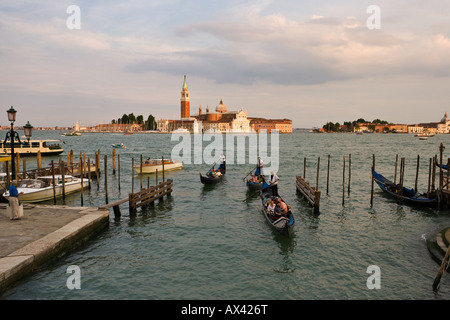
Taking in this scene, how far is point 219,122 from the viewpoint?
16412 centimetres

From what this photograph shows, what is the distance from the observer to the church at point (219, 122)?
533 feet

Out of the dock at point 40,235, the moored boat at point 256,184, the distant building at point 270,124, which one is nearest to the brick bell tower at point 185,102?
the distant building at point 270,124

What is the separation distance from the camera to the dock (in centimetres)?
787

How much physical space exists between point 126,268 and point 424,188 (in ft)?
69.0

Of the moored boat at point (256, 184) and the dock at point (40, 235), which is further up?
the dock at point (40, 235)

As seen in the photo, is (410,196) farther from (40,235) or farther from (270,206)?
(40,235)

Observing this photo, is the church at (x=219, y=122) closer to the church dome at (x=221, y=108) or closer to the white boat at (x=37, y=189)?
the church dome at (x=221, y=108)

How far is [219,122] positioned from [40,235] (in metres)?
156

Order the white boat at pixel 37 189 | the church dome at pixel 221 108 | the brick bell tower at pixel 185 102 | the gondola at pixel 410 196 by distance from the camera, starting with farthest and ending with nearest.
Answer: the church dome at pixel 221 108, the brick bell tower at pixel 185 102, the white boat at pixel 37 189, the gondola at pixel 410 196

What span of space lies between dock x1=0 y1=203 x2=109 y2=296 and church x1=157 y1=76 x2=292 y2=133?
14882 centimetres

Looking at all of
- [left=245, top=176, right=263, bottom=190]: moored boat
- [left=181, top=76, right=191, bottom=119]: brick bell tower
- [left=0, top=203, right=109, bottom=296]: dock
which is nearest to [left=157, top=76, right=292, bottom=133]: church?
[left=181, top=76, right=191, bottom=119]: brick bell tower

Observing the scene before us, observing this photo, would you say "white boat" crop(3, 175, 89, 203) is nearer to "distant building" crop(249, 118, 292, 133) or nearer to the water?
the water

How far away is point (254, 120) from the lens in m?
180

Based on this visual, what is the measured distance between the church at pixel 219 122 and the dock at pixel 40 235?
149 metres
